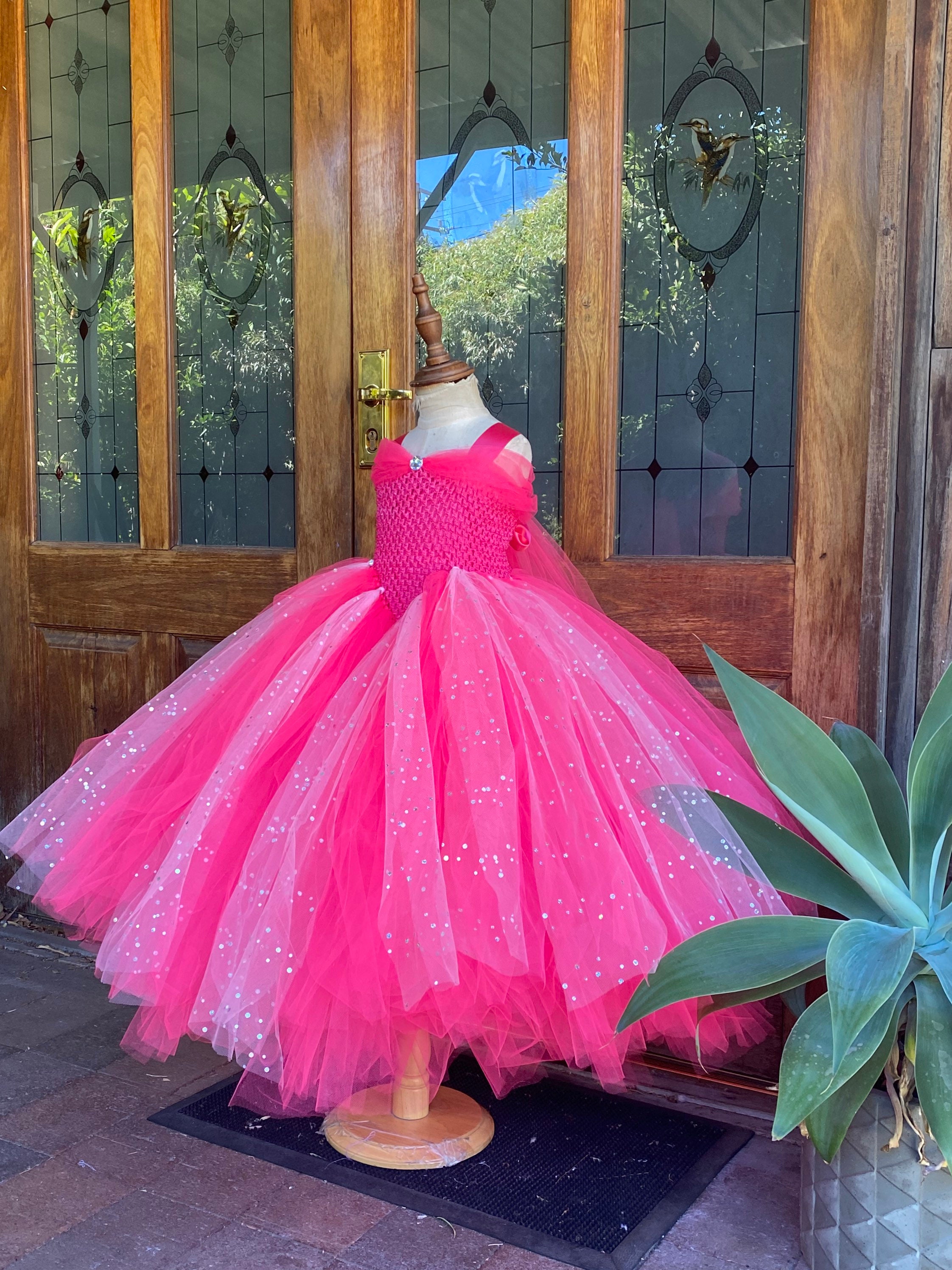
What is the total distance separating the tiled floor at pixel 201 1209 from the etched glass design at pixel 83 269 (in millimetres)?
1316

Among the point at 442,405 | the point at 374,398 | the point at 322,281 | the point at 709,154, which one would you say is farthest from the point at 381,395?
the point at 709,154

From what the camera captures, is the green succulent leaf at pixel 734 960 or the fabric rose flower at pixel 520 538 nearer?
the green succulent leaf at pixel 734 960

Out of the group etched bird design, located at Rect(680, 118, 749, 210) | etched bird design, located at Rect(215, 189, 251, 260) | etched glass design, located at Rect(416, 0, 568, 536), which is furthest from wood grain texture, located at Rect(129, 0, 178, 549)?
etched bird design, located at Rect(680, 118, 749, 210)

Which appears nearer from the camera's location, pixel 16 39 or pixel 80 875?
pixel 80 875

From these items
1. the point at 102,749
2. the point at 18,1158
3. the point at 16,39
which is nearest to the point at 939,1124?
the point at 102,749

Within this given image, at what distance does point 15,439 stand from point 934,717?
92.1 inches

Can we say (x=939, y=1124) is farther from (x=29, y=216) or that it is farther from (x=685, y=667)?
(x=29, y=216)

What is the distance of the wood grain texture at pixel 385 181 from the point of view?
88.0 inches

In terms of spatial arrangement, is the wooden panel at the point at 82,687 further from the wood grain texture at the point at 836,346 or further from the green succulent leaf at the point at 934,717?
the green succulent leaf at the point at 934,717

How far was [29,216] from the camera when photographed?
111 inches

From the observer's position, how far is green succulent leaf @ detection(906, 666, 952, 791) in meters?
1.34

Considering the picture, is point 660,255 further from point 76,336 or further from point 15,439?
point 15,439

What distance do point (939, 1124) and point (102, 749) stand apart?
123 cm

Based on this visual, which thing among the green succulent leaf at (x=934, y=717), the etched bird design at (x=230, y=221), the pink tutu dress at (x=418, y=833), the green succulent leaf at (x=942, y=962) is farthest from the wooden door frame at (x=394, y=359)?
the green succulent leaf at (x=942, y=962)
